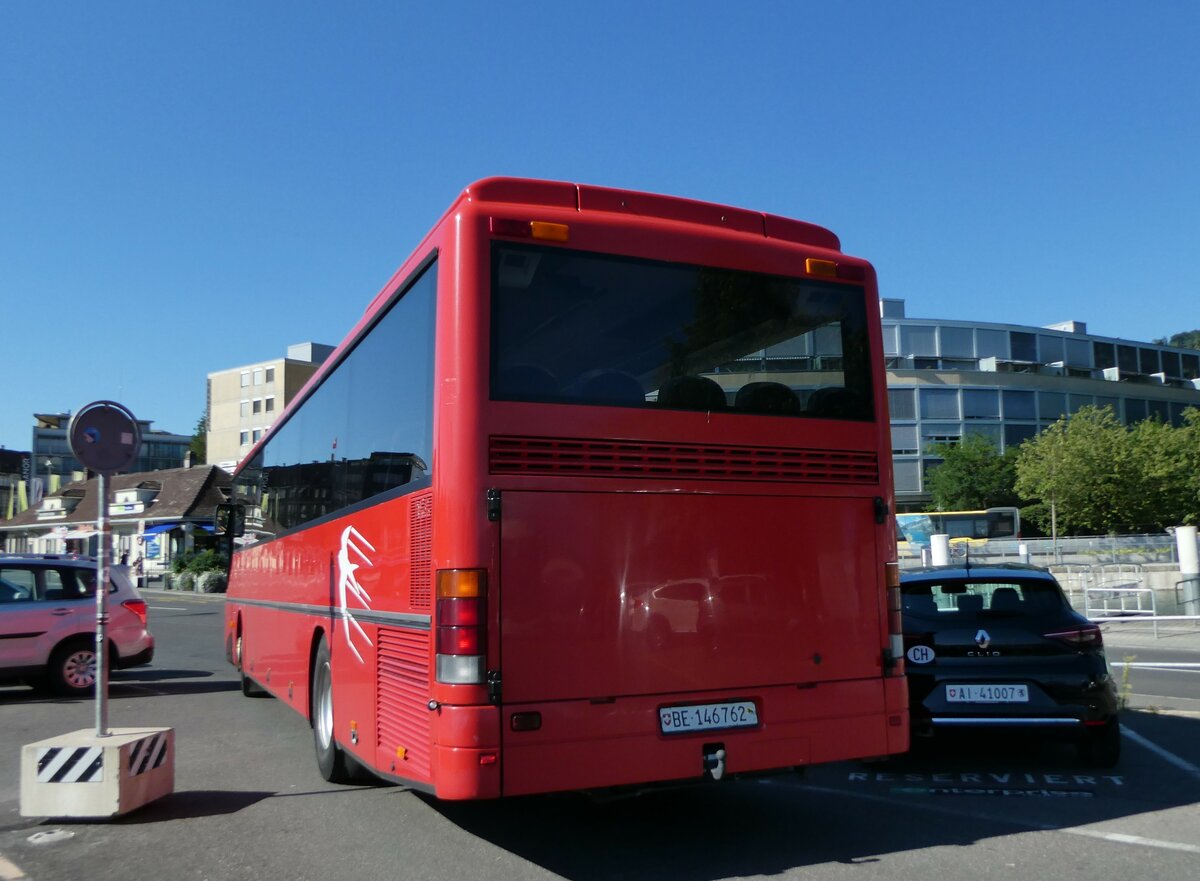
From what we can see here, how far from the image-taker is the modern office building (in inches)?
2990

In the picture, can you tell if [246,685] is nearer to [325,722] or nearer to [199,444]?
[325,722]

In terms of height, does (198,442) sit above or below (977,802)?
above

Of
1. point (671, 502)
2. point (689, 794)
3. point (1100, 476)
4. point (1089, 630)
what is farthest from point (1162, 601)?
point (1100, 476)

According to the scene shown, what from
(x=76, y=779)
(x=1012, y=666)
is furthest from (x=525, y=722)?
(x=1012, y=666)

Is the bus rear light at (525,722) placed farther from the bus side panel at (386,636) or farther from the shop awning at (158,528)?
the shop awning at (158,528)

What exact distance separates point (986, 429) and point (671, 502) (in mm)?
76532

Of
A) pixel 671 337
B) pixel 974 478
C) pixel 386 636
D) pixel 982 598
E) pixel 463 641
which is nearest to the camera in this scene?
pixel 463 641

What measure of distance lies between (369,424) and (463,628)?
241 cm

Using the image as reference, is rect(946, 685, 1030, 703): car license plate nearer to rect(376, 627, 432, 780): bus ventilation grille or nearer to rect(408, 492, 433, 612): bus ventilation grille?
rect(376, 627, 432, 780): bus ventilation grille

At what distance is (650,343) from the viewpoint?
5934 millimetres

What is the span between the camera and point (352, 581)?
7227mm

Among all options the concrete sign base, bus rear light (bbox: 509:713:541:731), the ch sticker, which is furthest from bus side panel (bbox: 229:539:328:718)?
the ch sticker

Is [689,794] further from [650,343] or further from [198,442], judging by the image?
[198,442]

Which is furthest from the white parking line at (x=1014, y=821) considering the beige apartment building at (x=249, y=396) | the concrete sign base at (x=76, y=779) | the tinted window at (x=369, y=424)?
the beige apartment building at (x=249, y=396)
